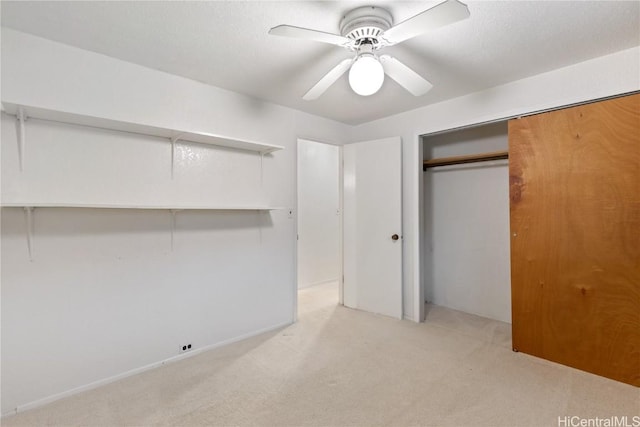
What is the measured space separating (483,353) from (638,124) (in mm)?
1932

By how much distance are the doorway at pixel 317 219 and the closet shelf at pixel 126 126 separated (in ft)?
6.25

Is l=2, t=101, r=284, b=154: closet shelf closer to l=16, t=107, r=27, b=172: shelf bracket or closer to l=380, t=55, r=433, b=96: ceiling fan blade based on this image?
l=16, t=107, r=27, b=172: shelf bracket

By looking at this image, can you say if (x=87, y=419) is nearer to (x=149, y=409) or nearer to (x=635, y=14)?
(x=149, y=409)

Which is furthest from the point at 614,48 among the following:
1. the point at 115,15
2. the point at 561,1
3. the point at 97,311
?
the point at 97,311

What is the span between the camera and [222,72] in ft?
7.79

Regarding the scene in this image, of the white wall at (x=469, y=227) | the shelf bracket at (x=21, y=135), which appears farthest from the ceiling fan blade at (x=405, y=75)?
the shelf bracket at (x=21, y=135)

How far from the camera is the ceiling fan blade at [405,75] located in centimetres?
172

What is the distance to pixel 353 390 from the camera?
2.00 m

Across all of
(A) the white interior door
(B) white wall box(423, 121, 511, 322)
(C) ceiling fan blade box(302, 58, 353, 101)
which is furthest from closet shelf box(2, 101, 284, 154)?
(B) white wall box(423, 121, 511, 322)

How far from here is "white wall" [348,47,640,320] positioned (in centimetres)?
218

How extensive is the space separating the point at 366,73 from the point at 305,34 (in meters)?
0.35

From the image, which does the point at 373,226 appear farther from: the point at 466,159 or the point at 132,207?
the point at 132,207

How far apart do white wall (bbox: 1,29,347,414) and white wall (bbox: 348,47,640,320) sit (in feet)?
4.69

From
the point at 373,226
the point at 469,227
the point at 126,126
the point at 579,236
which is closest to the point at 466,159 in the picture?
the point at 469,227
